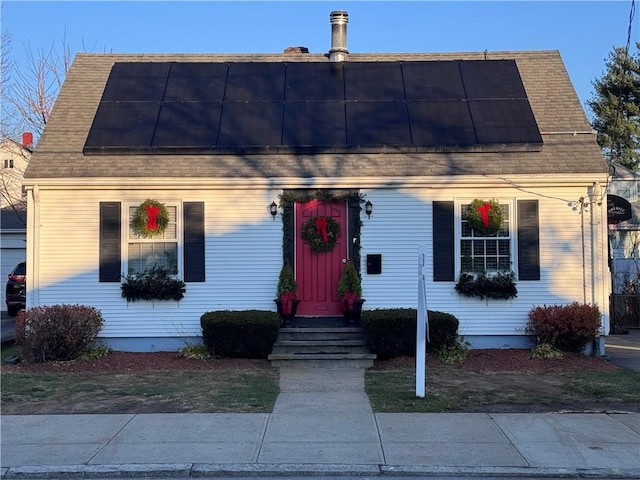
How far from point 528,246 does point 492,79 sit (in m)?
3.98

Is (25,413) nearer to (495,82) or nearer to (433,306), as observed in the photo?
(433,306)

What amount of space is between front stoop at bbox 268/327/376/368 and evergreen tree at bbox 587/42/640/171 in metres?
25.7

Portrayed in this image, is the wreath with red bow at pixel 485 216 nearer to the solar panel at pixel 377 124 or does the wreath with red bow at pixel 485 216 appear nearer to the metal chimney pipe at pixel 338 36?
the solar panel at pixel 377 124

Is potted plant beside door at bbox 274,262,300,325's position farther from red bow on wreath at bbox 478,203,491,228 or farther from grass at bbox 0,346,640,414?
red bow on wreath at bbox 478,203,491,228

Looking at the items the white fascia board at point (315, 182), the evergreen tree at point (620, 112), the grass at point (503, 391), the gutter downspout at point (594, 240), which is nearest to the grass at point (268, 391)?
the grass at point (503, 391)

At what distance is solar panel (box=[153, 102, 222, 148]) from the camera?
13203 millimetres

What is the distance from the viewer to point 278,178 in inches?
497

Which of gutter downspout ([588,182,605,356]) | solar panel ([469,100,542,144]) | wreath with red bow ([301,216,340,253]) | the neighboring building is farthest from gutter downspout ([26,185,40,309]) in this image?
the neighboring building

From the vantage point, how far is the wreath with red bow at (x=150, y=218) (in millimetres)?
12555

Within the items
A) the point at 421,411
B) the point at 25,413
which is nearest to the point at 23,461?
the point at 25,413

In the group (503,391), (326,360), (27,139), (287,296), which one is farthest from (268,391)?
(27,139)

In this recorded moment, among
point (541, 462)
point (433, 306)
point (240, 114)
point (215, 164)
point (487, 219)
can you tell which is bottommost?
point (541, 462)

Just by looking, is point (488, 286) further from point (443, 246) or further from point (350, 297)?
point (350, 297)

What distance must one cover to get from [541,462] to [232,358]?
6465mm
